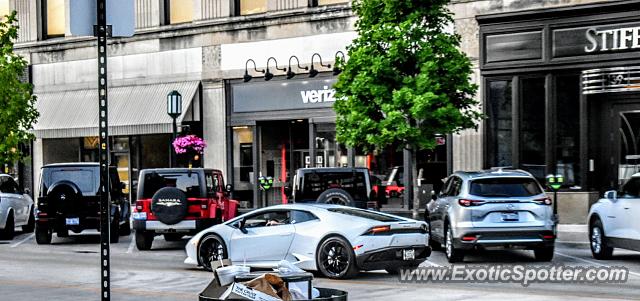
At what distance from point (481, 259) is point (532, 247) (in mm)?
1535

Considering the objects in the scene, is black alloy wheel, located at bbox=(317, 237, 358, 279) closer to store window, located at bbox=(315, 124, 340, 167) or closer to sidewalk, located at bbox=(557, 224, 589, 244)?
sidewalk, located at bbox=(557, 224, 589, 244)

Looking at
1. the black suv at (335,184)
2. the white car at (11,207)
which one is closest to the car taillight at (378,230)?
the black suv at (335,184)

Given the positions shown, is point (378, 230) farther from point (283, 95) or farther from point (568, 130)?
point (283, 95)

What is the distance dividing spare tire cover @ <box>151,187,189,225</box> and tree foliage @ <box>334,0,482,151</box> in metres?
4.24

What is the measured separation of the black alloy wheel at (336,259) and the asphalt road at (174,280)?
22 centimetres

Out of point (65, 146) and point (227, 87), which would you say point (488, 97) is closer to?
point (227, 87)

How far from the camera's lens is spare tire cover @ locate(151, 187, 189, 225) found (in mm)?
21422

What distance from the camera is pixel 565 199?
2605 centimetres

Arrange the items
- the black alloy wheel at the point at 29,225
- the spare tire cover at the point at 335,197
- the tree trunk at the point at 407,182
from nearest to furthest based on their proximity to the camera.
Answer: the spare tire cover at the point at 335,197 < the black alloy wheel at the point at 29,225 < the tree trunk at the point at 407,182

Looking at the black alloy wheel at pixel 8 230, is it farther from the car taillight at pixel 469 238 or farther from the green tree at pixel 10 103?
the car taillight at pixel 469 238

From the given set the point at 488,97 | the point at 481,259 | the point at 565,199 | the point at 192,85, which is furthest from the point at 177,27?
the point at 481,259

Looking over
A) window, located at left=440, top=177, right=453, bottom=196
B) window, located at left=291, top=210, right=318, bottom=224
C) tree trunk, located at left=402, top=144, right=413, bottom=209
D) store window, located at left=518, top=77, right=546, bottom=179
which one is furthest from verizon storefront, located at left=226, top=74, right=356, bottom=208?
window, located at left=291, top=210, right=318, bottom=224

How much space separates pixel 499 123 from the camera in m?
27.3

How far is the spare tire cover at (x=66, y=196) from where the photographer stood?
76.5 feet
